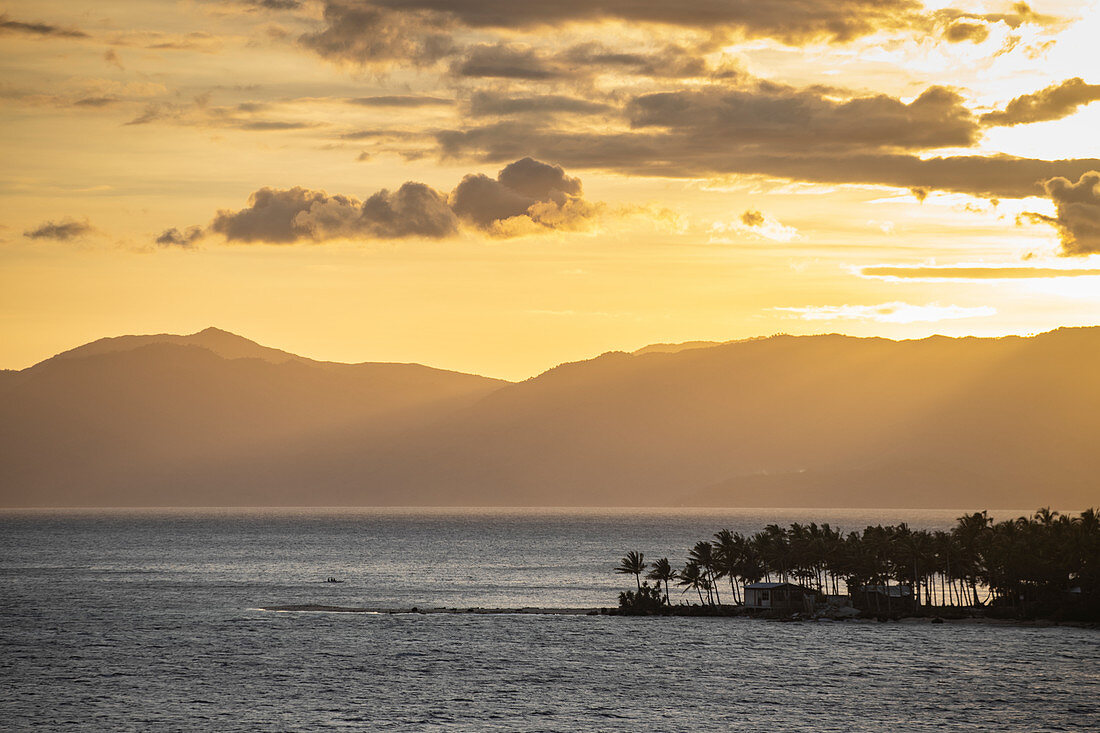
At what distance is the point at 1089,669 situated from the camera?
408 ft

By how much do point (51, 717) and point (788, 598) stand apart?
339ft

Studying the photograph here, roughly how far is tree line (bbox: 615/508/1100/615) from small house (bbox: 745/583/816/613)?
14.9 feet

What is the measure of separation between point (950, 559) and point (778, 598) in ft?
80.8

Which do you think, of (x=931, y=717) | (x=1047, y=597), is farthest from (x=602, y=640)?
(x=1047, y=597)

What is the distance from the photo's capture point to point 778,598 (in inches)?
6757

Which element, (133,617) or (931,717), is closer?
(931,717)

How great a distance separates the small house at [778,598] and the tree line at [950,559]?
4.55 meters

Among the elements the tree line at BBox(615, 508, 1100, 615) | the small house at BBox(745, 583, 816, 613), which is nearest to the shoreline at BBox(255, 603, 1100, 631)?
the small house at BBox(745, 583, 816, 613)

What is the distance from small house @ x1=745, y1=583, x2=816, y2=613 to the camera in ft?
563

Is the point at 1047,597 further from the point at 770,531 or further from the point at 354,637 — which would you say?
the point at 354,637

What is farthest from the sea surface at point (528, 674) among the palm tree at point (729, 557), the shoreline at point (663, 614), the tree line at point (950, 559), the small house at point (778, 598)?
the palm tree at point (729, 557)

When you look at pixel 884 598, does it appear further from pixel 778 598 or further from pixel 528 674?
pixel 528 674

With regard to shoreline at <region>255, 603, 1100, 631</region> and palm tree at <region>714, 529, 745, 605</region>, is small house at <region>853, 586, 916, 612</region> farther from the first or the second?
palm tree at <region>714, 529, 745, 605</region>

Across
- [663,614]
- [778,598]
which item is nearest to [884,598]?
[778,598]
